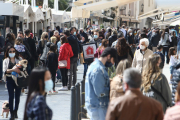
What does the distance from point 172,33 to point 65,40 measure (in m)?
10.0

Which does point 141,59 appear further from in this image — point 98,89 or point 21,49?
point 21,49

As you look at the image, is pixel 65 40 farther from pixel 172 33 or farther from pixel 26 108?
pixel 172 33

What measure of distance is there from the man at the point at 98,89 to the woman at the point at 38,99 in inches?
41.9

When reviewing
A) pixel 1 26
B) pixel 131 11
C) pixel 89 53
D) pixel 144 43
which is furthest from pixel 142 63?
pixel 131 11

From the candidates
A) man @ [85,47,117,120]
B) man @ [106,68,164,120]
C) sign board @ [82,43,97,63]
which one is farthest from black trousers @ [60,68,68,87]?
man @ [106,68,164,120]

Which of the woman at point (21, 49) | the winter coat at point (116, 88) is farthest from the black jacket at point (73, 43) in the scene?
the winter coat at point (116, 88)

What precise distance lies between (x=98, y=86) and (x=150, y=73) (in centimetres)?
99

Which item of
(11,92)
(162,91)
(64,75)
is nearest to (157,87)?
(162,91)

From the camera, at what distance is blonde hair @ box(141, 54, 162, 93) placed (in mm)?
5531

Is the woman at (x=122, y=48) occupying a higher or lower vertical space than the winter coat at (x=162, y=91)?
higher

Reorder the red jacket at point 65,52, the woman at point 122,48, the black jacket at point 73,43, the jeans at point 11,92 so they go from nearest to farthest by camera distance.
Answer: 1. the jeans at point 11,92
2. the woman at point 122,48
3. the red jacket at point 65,52
4. the black jacket at point 73,43

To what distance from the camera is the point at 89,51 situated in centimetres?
1254

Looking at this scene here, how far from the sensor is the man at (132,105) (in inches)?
134

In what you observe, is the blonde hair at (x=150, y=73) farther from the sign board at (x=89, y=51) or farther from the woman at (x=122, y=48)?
the sign board at (x=89, y=51)
